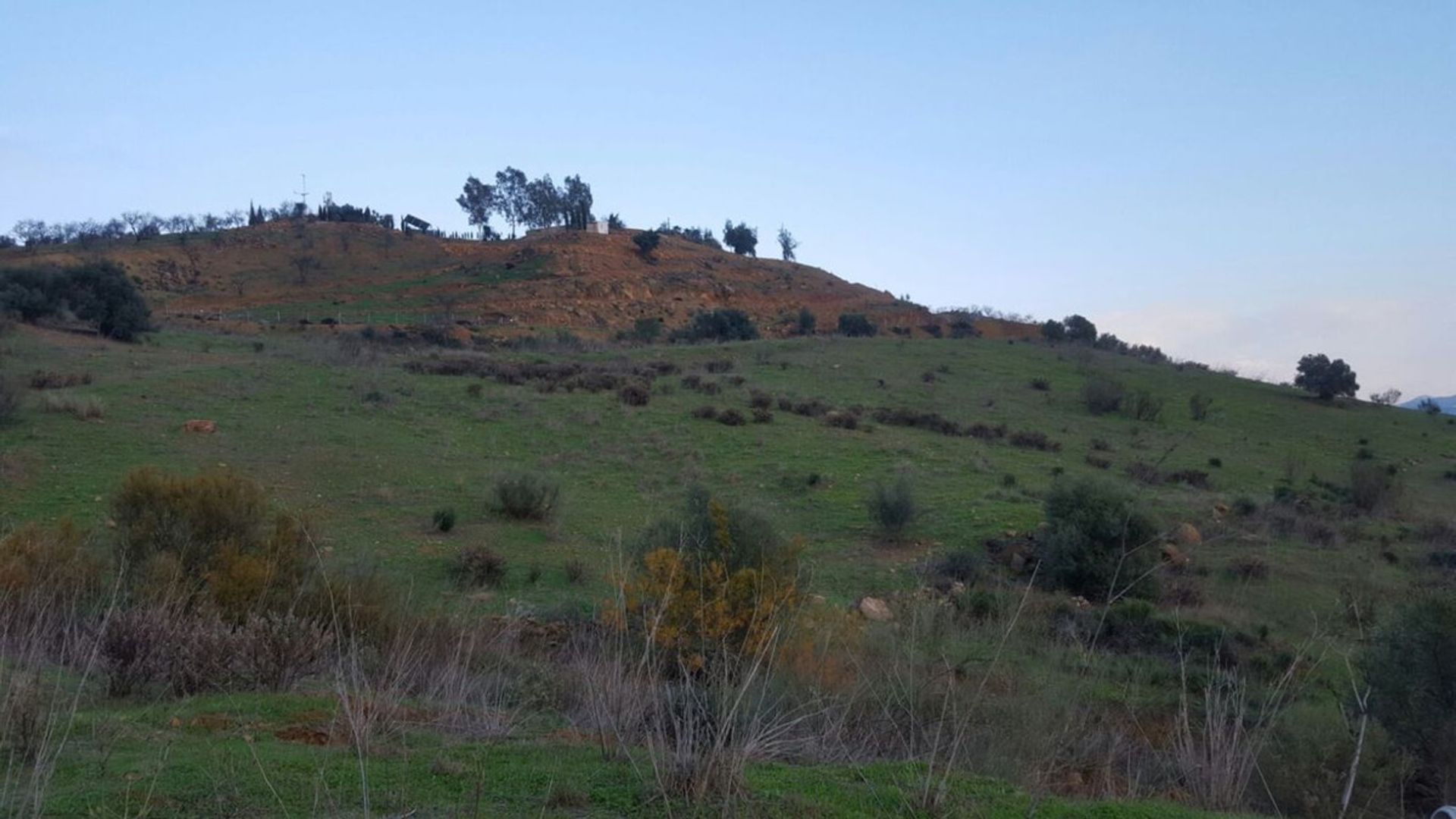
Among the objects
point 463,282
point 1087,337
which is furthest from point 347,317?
point 1087,337

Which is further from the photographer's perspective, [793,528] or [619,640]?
[793,528]

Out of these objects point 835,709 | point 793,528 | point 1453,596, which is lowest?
point 793,528

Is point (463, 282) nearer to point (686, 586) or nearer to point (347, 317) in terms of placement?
point (347, 317)

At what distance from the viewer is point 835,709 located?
783 cm

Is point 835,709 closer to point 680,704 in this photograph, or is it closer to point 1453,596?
point 680,704

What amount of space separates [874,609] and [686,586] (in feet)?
17.5

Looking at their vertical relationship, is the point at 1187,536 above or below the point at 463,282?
below

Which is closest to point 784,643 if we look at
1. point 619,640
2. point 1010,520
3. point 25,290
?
point 619,640

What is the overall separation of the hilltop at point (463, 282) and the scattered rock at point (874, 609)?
54854mm

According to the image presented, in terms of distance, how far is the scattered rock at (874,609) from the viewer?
48.9ft

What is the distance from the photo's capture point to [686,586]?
11.5 m

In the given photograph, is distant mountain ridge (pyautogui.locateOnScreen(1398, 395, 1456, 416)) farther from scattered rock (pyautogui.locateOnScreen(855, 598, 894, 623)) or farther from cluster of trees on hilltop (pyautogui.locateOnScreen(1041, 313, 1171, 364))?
scattered rock (pyautogui.locateOnScreen(855, 598, 894, 623))

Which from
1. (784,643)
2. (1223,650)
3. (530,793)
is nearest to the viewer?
(530,793)

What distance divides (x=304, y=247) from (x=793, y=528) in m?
79.5
